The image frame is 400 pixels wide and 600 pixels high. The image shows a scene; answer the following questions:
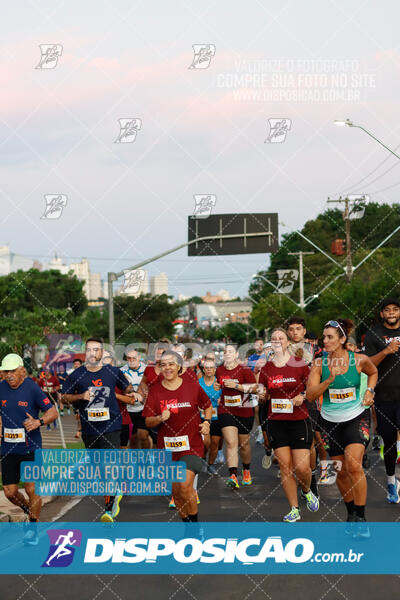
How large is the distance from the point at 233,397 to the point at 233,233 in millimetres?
11594

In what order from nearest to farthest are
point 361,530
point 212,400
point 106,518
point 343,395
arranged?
point 361,530 → point 343,395 → point 106,518 → point 212,400

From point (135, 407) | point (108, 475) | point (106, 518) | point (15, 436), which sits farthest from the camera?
point (135, 407)

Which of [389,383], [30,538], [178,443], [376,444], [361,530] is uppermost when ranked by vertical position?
[389,383]

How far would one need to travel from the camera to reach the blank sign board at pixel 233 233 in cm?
2236

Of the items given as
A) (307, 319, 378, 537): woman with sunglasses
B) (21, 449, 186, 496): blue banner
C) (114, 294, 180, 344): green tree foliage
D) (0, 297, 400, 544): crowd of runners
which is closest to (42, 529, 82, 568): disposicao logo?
(0, 297, 400, 544): crowd of runners

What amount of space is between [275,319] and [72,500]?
5647cm

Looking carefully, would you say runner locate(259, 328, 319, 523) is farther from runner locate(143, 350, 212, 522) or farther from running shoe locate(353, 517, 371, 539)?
runner locate(143, 350, 212, 522)

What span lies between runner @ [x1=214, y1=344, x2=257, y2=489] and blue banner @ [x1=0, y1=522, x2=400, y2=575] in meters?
3.05

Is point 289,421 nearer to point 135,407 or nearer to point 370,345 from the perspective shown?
point 370,345

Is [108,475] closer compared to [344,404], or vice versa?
[344,404]

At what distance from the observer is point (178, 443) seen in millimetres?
7797

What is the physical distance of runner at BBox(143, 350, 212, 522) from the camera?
25.3 ft

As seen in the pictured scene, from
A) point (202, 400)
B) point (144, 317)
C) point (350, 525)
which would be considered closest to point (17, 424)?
point (202, 400)

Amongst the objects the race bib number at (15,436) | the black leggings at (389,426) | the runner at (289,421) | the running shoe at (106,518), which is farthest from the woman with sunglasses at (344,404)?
the race bib number at (15,436)
